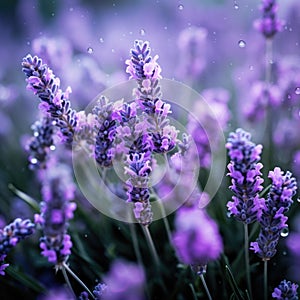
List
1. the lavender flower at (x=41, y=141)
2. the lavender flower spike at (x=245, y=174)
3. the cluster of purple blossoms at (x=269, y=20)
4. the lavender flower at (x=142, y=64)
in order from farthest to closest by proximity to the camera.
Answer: the cluster of purple blossoms at (x=269, y=20) → the lavender flower at (x=41, y=141) → the lavender flower at (x=142, y=64) → the lavender flower spike at (x=245, y=174)

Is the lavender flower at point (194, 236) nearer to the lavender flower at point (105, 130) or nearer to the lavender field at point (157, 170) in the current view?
the lavender field at point (157, 170)

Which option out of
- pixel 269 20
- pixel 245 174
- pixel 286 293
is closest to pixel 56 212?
pixel 245 174

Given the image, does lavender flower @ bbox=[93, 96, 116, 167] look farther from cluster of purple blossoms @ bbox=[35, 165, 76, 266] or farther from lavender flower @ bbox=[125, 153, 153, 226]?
cluster of purple blossoms @ bbox=[35, 165, 76, 266]

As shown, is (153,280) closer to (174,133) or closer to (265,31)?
A: (174,133)

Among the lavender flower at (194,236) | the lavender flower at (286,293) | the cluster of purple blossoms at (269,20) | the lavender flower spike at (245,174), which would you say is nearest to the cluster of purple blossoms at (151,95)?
the lavender flower spike at (245,174)

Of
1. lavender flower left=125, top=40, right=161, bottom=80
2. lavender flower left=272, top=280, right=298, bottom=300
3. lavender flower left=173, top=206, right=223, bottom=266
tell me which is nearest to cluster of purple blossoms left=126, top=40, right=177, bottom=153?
lavender flower left=125, top=40, right=161, bottom=80

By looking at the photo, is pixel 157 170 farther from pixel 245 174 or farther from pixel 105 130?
pixel 245 174

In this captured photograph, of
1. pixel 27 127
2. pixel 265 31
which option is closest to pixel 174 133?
pixel 265 31

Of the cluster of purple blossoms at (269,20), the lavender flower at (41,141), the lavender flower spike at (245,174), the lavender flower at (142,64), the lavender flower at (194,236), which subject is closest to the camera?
the lavender flower at (194,236)
